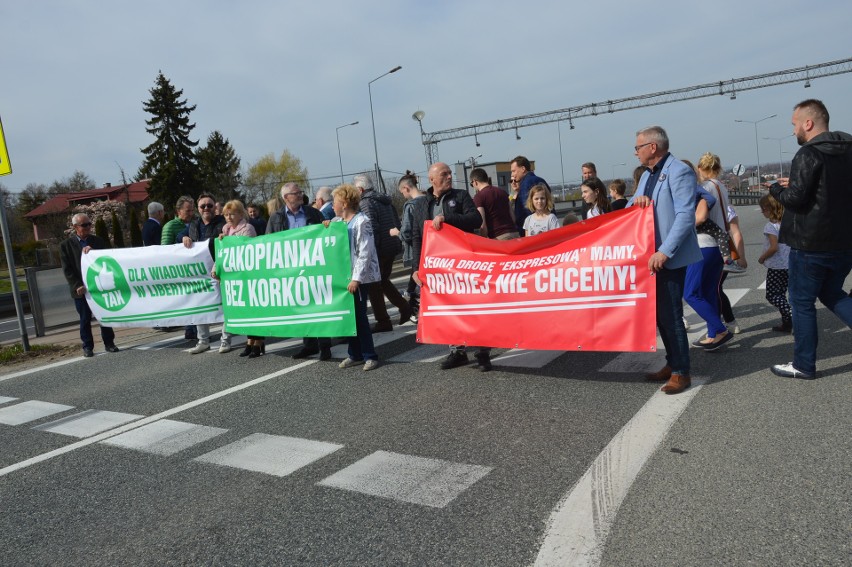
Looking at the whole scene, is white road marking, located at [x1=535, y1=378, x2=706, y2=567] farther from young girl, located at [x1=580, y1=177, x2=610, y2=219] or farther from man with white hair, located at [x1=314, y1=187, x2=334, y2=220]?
man with white hair, located at [x1=314, y1=187, x2=334, y2=220]

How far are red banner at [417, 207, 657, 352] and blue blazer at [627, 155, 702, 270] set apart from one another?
0.10 m

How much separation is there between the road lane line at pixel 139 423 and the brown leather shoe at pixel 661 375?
141 inches

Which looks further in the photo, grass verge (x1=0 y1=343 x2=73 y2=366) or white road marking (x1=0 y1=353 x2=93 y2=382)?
grass verge (x1=0 y1=343 x2=73 y2=366)

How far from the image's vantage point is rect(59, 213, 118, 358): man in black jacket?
9.18 meters

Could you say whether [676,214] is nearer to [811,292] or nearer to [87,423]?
[811,292]

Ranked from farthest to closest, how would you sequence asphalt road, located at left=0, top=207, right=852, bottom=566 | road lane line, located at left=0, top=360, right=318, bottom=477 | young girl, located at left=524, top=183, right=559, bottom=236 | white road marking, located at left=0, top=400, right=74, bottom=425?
young girl, located at left=524, top=183, right=559, bottom=236 → white road marking, located at left=0, top=400, right=74, bottom=425 → road lane line, located at left=0, top=360, right=318, bottom=477 → asphalt road, located at left=0, top=207, right=852, bottom=566

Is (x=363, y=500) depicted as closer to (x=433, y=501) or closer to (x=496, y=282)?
(x=433, y=501)

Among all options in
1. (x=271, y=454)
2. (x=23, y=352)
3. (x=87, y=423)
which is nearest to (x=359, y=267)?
(x=271, y=454)

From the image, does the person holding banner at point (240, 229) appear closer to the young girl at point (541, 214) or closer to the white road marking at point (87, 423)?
the white road marking at point (87, 423)

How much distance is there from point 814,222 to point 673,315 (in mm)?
1175

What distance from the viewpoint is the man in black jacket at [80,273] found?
30.1 feet

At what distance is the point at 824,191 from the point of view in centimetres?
484

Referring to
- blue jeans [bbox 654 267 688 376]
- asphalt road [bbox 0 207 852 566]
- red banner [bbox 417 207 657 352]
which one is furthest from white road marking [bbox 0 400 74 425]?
blue jeans [bbox 654 267 688 376]

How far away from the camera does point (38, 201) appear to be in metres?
76.0
